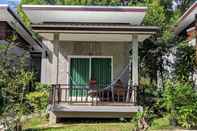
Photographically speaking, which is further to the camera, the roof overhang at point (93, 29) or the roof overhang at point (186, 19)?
the roof overhang at point (186, 19)

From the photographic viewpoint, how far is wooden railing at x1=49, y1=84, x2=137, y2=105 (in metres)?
16.8

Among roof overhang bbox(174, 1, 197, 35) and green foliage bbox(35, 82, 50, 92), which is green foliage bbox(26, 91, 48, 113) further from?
roof overhang bbox(174, 1, 197, 35)

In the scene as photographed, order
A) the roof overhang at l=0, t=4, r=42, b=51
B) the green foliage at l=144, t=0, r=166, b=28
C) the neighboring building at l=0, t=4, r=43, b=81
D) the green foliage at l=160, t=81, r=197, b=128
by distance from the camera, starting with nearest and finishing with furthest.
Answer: the green foliage at l=160, t=81, r=197, b=128, the roof overhang at l=0, t=4, r=42, b=51, the neighboring building at l=0, t=4, r=43, b=81, the green foliage at l=144, t=0, r=166, b=28

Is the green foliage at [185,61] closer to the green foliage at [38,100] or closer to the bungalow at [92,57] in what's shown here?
the bungalow at [92,57]

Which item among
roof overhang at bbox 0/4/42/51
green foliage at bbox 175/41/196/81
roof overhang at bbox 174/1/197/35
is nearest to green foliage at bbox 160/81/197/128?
green foliage at bbox 175/41/196/81

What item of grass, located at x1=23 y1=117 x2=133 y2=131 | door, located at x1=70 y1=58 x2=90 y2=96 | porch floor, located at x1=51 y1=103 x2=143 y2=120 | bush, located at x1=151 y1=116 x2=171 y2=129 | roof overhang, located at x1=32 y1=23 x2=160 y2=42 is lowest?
grass, located at x1=23 y1=117 x2=133 y2=131

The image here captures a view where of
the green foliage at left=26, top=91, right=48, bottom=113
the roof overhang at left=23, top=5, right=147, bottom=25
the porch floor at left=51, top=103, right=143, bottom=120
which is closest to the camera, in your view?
Result: the porch floor at left=51, top=103, right=143, bottom=120

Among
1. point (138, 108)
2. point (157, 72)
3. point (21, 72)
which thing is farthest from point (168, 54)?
point (21, 72)

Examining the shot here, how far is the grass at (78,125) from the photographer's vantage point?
47.2 ft

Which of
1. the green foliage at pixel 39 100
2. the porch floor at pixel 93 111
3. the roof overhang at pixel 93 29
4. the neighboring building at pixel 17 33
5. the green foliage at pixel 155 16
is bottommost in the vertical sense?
the porch floor at pixel 93 111

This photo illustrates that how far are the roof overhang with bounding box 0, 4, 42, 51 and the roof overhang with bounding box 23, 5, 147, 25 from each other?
92cm

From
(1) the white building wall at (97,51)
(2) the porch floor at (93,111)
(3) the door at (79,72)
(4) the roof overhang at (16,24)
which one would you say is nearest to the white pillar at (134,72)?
(2) the porch floor at (93,111)

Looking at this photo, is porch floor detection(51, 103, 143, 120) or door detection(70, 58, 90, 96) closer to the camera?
porch floor detection(51, 103, 143, 120)

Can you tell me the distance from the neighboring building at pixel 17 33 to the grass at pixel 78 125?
18.6 ft
